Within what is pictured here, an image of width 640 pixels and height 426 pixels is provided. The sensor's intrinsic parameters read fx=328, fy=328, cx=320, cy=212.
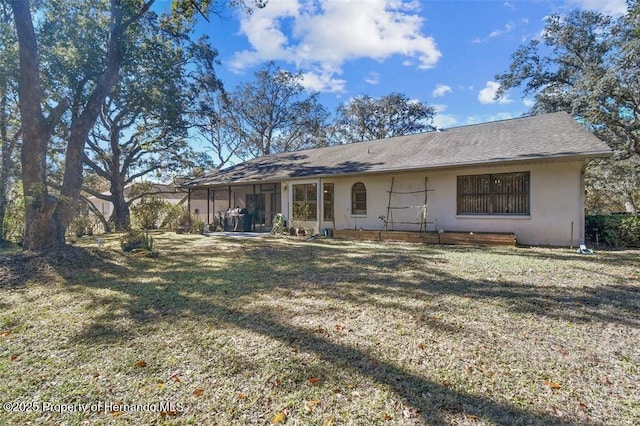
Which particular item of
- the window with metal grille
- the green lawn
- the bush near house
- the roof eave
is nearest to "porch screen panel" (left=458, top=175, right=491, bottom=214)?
the window with metal grille

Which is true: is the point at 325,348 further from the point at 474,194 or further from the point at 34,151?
the point at 474,194

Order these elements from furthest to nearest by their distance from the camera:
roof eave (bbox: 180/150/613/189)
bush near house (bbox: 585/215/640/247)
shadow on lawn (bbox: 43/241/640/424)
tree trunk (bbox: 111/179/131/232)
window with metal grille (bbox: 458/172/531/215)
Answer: tree trunk (bbox: 111/179/131/232) → window with metal grille (bbox: 458/172/531/215) → bush near house (bbox: 585/215/640/247) → roof eave (bbox: 180/150/613/189) → shadow on lawn (bbox: 43/241/640/424)

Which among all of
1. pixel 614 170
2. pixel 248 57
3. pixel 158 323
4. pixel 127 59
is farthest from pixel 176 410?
pixel 248 57

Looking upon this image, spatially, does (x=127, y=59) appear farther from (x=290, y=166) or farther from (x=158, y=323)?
(x=158, y=323)

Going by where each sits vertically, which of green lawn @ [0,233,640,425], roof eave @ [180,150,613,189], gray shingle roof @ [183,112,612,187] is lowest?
green lawn @ [0,233,640,425]

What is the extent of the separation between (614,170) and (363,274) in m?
19.7

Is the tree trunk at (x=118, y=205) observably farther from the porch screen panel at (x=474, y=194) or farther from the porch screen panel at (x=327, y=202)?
the porch screen panel at (x=474, y=194)

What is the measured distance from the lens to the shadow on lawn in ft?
8.14

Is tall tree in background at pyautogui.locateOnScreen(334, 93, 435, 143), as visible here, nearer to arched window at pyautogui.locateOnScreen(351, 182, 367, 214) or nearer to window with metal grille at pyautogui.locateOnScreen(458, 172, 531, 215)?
arched window at pyautogui.locateOnScreen(351, 182, 367, 214)

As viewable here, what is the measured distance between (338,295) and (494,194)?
26.6 ft

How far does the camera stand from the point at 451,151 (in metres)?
11.6

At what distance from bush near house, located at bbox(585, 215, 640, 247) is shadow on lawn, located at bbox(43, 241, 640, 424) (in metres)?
5.64

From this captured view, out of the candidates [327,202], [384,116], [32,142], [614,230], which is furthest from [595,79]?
[32,142]

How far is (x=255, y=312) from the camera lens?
4273 millimetres
